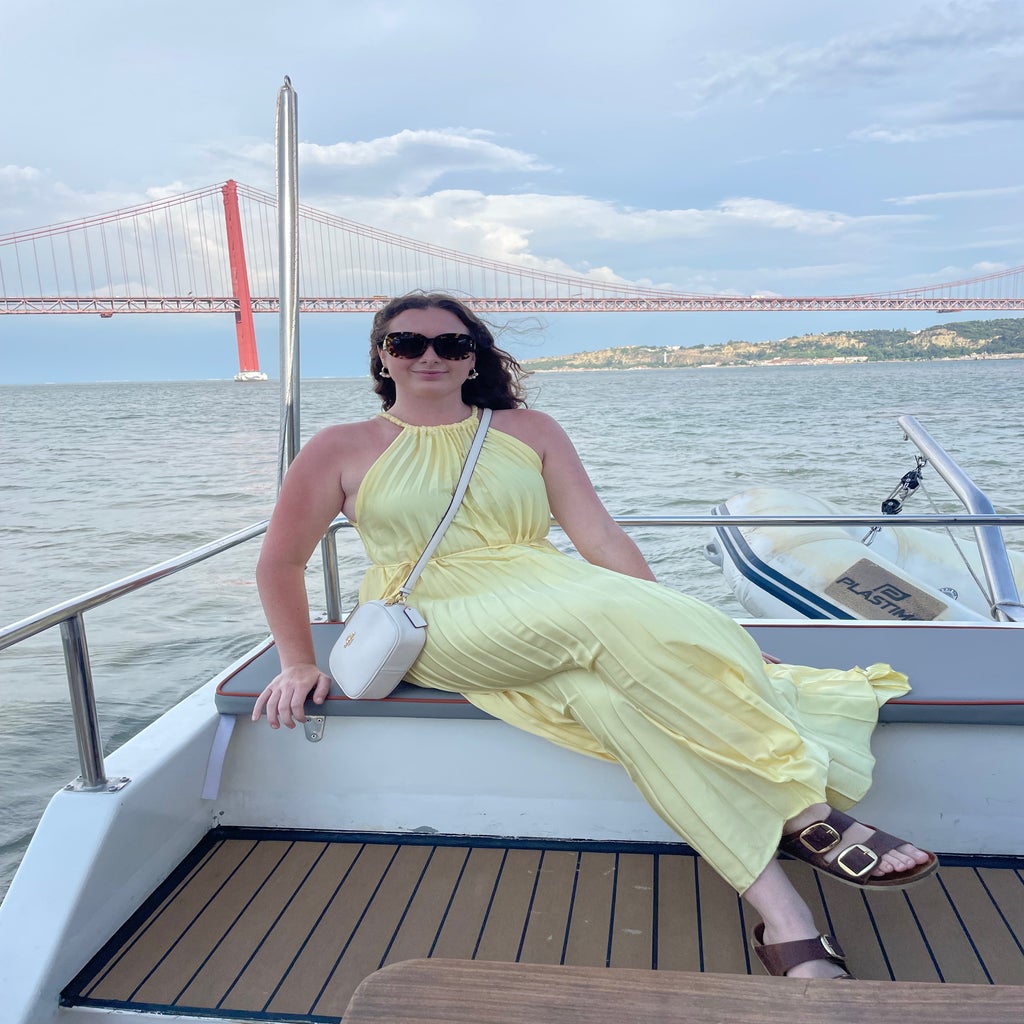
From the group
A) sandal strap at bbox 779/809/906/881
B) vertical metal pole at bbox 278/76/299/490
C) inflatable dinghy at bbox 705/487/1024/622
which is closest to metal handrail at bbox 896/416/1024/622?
inflatable dinghy at bbox 705/487/1024/622

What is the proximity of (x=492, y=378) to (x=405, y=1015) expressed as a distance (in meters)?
1.41

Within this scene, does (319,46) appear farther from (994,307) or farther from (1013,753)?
(994,307)

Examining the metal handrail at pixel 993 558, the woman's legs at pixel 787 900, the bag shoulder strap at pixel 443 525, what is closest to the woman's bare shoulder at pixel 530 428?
the bag shoulder strap at pixel 443 525

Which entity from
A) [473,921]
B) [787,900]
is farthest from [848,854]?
[473,921]

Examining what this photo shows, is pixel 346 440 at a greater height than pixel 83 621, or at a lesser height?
greater

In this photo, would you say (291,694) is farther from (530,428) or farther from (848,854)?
(848,854)

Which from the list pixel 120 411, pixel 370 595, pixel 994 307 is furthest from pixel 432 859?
pixel 120 411

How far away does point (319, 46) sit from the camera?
8.59 ft

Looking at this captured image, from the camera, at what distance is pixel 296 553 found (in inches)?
70.9

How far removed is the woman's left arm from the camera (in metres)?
1.92

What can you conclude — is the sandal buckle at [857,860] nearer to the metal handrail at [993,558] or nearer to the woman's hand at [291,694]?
the woman's hand at [291,694]

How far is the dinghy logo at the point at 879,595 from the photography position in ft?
12.9

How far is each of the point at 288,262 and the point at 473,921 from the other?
5.04 feet

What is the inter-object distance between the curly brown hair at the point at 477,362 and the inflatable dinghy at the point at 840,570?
2.23 meters
